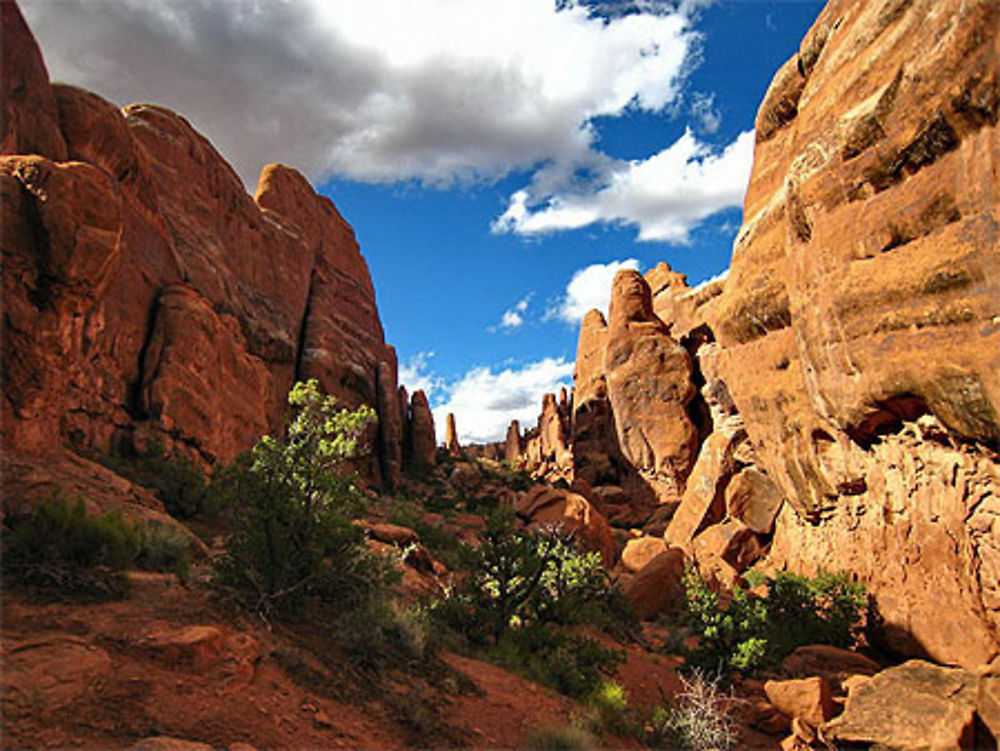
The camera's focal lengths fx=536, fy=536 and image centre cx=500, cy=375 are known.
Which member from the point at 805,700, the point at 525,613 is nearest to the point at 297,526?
the point at 525,613

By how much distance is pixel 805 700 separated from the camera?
8.55 meters

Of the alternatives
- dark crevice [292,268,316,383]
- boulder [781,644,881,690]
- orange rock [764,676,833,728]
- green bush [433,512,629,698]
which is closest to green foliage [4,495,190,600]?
green bush [433,512,629,698]

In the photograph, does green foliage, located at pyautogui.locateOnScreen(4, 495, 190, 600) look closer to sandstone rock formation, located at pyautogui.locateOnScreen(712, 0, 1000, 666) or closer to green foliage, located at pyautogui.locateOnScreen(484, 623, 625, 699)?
green foliage, located at pyautogui.locateOnScreen(484, 623, 625, 699)

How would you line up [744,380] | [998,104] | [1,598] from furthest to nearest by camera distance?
1. [744,380]
2. [998,104]
3. [1,598]

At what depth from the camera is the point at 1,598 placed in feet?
17.7

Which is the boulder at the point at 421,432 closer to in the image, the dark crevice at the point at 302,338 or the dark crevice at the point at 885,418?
the dark crevice at the point at 302,338

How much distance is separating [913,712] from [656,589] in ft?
33.3

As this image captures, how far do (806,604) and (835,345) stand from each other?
20.4 feet

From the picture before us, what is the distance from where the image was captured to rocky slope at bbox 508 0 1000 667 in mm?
9094

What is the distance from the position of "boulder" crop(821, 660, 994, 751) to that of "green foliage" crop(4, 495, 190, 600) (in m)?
9.44

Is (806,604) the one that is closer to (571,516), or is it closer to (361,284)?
(571,516)

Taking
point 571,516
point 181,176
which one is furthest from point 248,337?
point 571,516

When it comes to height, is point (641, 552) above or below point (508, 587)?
below

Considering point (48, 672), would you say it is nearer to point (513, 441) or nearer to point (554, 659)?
point (554, 659)
